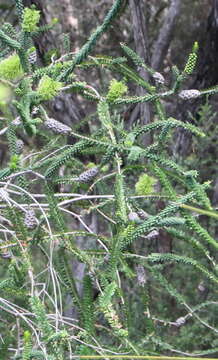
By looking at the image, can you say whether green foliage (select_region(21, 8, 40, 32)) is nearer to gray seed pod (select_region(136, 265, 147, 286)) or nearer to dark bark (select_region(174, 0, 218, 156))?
gray seed pod (select_region(136, 265, 147, 286))

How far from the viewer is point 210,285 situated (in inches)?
97.7

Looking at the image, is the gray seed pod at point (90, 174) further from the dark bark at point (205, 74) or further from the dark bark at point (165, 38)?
the dark bark at point (165, 38)

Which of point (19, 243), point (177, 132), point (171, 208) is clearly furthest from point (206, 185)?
point (177, 132)

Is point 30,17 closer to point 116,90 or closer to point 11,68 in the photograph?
point 11,68

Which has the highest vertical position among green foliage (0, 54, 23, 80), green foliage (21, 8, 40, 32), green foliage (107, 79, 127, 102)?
green foliage (21, 8, 40, 32)

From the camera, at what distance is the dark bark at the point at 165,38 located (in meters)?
2.92

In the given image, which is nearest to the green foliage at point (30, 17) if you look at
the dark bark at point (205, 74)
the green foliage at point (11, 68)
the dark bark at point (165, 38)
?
the green foliage at point (11, 68)

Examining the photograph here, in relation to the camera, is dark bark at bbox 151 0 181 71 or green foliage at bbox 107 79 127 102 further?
dark bark at bbox 151 0 181 71

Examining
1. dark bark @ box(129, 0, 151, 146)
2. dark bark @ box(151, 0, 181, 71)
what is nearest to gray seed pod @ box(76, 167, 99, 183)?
dark bark @ box(129, 0, 151, 146)

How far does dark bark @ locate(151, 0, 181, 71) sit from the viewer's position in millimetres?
2924

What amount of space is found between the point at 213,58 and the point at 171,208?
181 cm

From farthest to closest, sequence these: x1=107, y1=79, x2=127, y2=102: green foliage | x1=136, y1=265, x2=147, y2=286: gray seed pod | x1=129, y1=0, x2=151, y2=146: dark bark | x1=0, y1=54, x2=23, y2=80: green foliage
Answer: x1=129, y1=0, x2=151, y2=146: dark bark
x1=136, y1=265, x2=147, y2=286: gray seed pod
x1=107, y1=79, x2=127, y2=102: green foliage
x1=0, y1=54, x2=23, y2=80: green foliage

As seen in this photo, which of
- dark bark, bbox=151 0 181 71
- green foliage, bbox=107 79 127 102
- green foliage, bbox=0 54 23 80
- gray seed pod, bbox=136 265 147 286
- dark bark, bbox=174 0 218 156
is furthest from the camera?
dark bark, bbox=151 0 181 71

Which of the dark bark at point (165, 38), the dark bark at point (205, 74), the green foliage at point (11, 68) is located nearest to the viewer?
the green foliage at point (11, 68)
